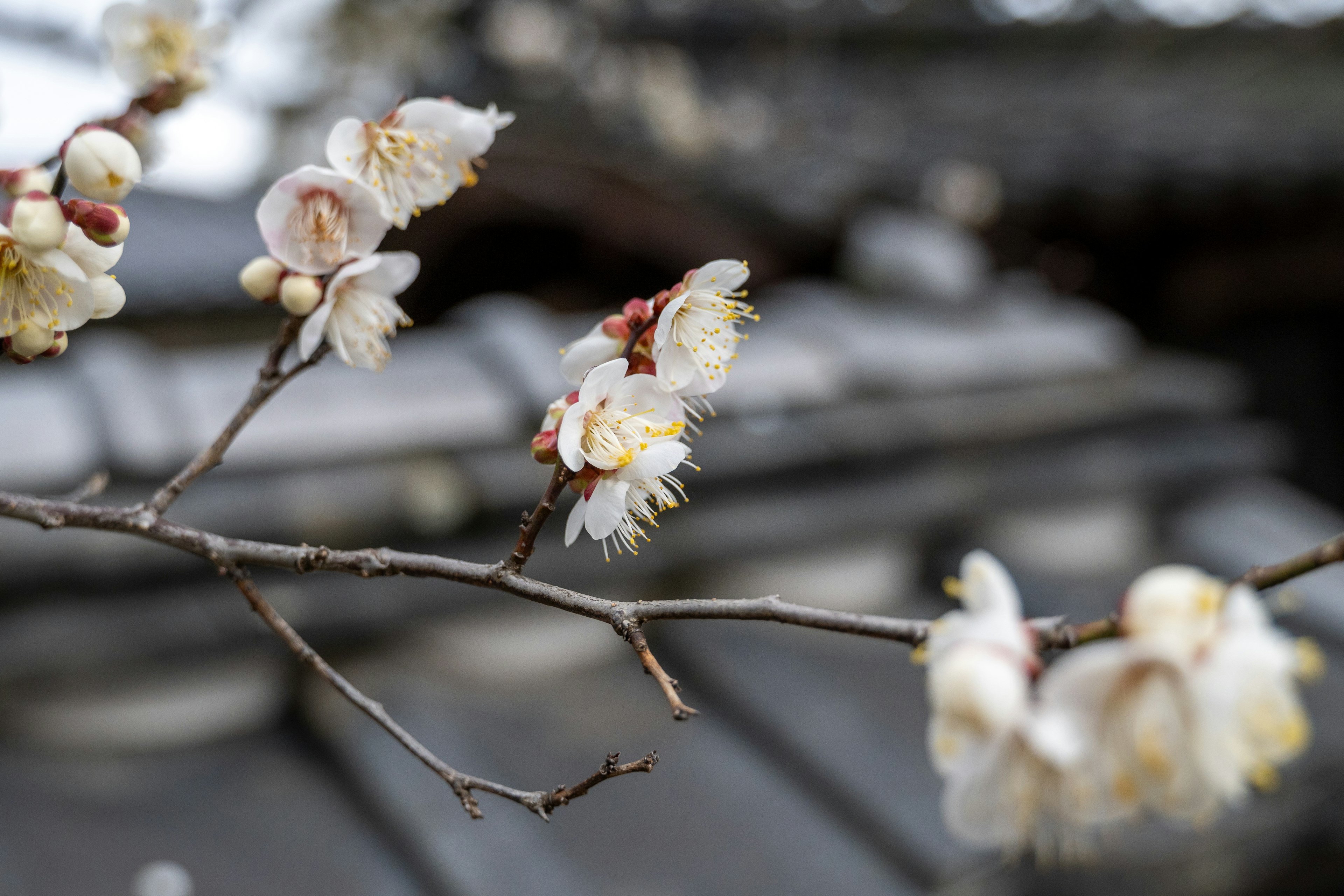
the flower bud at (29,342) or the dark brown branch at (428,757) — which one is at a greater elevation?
the flower bud at (29,342)

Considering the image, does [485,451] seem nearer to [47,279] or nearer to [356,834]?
[356,834]

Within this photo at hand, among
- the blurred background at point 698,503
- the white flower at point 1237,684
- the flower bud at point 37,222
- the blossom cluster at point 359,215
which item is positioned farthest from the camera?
the blurred background at point 698,503

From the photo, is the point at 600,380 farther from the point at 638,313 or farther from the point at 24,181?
the point at 24,181

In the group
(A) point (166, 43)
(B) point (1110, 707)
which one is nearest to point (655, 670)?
(B) point (1110, 707)

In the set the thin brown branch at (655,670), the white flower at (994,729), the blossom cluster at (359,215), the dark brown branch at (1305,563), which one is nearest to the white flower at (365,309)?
the blossom cluster at (359,215)

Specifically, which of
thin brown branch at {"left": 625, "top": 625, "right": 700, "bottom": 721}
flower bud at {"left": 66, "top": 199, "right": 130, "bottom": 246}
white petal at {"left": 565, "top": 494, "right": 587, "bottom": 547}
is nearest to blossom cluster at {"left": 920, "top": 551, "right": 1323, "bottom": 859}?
thin brown branch at {"left": 625, "top": 625, "right": 700, "bottom": 721}

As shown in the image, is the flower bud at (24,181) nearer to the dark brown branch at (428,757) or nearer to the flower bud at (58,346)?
the flower bud at (58,346)
